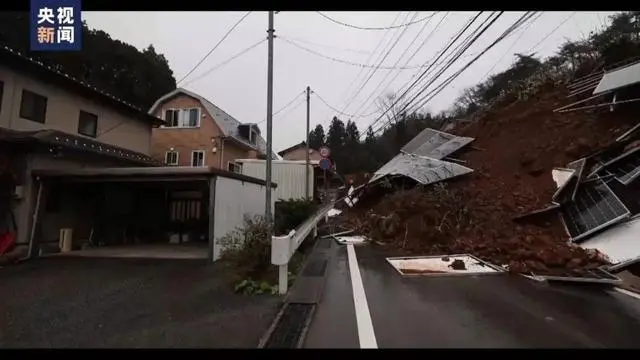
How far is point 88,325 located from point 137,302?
112cm

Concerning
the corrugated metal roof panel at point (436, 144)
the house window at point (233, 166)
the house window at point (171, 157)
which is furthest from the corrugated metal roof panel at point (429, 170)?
the house window at point (171, 157)

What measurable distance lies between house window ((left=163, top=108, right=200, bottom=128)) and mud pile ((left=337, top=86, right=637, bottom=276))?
441 inches

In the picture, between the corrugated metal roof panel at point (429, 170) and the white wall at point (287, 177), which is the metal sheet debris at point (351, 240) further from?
the white wall at point (287, 177)

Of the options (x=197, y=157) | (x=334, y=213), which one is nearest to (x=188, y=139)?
(x=197, y=157)

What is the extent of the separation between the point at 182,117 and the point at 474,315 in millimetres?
21158

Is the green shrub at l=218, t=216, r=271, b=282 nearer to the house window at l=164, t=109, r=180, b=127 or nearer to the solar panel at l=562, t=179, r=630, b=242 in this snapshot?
the solar panel at l=562, t=179, r=630, b=242

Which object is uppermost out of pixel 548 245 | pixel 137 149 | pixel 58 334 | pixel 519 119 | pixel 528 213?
pixel 519 119

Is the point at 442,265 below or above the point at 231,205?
below

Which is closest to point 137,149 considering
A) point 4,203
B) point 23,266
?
point 4,203

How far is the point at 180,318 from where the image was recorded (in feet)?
16.3

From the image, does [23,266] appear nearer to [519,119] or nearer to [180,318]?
[180,318]

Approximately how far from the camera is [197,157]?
22.2m

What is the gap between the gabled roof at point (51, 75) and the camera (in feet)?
35.1

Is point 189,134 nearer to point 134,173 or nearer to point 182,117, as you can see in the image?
point 182,117
